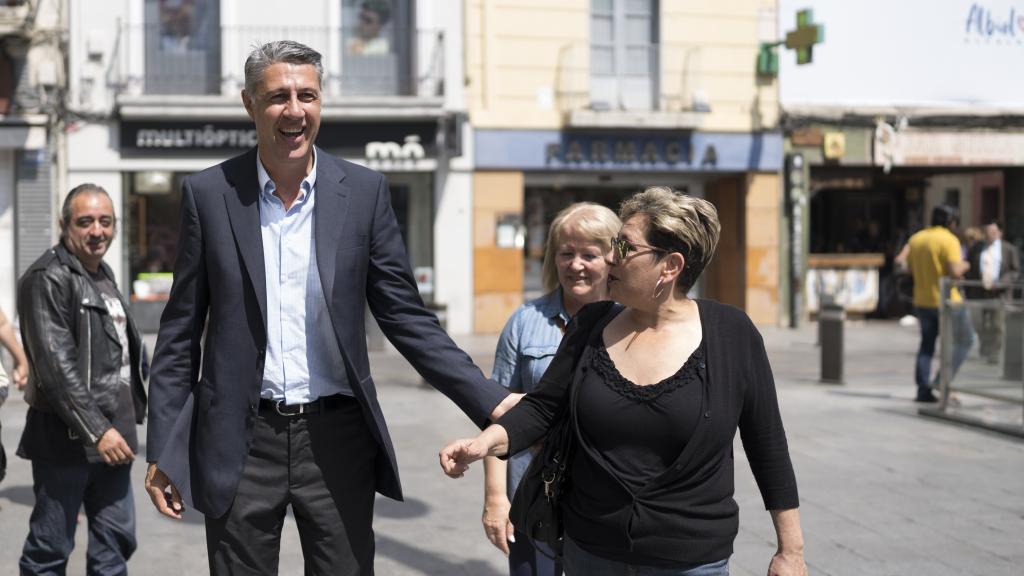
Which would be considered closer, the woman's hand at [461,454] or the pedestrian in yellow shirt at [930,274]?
the woman's hand at [461,454]

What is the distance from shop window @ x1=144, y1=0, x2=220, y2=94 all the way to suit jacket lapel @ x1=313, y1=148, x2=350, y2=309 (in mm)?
17512

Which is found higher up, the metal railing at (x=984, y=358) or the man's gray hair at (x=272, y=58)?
the man's gray hair at (x=272, y=58)

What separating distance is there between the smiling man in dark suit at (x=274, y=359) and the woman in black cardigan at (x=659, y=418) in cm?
30

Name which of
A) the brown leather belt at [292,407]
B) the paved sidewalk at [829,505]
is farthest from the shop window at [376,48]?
the brown leather belt at [292,407]

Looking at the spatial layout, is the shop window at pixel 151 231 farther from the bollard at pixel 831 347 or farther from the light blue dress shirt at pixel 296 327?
the light blue dress shirt at pixel 296 327

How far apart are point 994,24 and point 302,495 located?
23.0 metres

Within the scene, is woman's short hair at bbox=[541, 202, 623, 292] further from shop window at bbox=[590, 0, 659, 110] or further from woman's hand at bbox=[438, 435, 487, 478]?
shop window at bbox=[590, 0, 659, 110]

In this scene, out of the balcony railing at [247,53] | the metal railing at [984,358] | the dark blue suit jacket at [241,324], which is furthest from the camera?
the balcony railing at [247,53]

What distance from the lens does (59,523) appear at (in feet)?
15.6

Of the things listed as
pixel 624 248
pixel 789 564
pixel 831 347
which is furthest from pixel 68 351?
pixel 831 347

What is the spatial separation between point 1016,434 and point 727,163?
12.4 meters

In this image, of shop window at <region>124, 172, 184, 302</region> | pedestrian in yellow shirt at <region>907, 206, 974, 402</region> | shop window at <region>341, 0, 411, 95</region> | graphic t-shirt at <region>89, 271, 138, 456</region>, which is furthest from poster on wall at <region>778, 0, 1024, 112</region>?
→ graphic t-shirt at <region>89, 271, 138, 456</region>

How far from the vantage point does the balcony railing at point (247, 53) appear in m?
20.0

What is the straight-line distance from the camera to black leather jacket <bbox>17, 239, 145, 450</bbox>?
465cm
